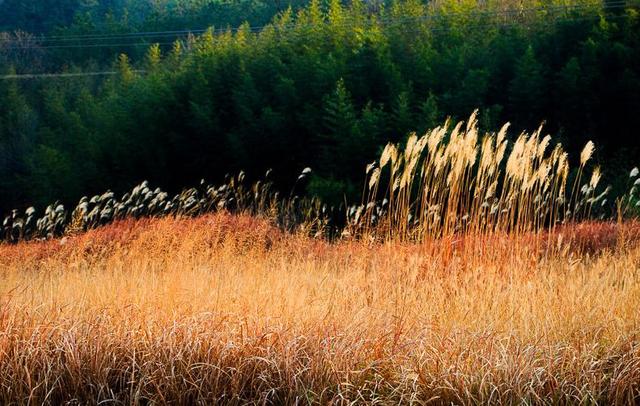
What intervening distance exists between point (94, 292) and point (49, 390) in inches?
52.7

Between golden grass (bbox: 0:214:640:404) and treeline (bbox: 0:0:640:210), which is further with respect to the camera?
treeline (bbox: 0:0:640:210)

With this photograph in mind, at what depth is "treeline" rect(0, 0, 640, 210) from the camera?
28.3 m

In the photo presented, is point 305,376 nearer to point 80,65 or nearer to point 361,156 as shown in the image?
point 361,156

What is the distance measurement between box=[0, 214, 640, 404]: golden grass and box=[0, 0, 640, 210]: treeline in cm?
2033

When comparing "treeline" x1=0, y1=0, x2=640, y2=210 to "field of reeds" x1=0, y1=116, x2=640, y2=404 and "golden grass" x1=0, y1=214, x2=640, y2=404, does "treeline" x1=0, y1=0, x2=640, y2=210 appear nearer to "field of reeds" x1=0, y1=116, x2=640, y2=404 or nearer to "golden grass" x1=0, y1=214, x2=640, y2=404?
"field of reeds" x1=0, y1=116, x2=640, y2=404

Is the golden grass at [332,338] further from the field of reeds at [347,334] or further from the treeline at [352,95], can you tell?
the treeline at [352,95]

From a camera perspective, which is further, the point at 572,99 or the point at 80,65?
the point at 80,65

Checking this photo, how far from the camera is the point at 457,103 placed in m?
29.0

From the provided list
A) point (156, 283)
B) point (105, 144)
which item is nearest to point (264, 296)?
point (156, 283)

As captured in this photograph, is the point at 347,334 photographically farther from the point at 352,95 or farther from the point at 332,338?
the point at 352,95

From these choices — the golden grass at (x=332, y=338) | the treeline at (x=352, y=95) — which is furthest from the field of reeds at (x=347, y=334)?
the treeline at (x=352, y=95)

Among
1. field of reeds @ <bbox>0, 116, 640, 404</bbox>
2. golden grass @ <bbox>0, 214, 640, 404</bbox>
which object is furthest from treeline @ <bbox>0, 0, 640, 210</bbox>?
golden grass @ <bbox>0, 214, 640, 404</bbox>

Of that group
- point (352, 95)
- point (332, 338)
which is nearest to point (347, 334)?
point (332, 338)

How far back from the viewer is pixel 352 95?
31.9m
